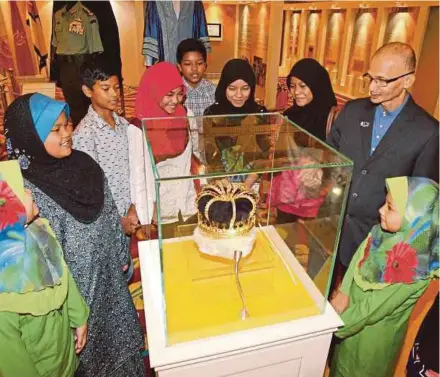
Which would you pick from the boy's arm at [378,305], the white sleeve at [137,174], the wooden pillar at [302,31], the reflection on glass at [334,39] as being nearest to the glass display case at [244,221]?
the boy's arm at [378,305]

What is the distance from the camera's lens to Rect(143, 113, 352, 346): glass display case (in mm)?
1129

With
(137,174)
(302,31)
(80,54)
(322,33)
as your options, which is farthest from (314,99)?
(302,31)

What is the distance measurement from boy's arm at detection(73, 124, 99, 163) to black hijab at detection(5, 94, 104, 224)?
16.5 inches

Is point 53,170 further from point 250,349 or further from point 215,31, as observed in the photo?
point 215,31

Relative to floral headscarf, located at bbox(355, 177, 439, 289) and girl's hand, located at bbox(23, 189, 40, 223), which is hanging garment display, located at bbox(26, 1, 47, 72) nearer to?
girl's hand, located at bbox(23, 189, 40, 223)

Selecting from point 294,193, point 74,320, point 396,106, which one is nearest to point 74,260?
point 74,320

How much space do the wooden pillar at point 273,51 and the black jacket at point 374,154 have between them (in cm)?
328

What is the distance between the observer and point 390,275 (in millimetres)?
1254

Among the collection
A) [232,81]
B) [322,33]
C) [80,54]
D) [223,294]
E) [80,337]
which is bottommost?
[80,337]

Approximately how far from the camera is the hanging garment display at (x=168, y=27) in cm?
308

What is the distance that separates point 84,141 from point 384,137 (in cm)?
144

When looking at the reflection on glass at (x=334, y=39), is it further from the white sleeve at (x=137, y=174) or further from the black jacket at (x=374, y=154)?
the white sleeve at (x=137, y=174)

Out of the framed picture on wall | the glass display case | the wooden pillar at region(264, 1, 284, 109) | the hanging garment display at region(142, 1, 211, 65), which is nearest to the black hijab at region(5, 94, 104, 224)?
the glass display case

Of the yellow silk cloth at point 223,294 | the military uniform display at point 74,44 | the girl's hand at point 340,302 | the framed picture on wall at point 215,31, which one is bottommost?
the girl's hand at point 340,302
